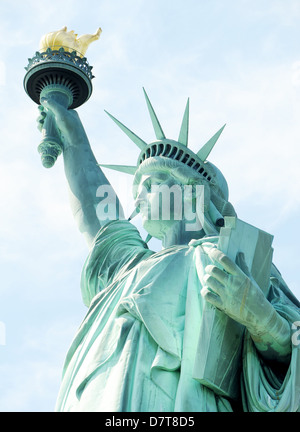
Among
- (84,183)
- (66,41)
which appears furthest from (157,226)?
(66,41)

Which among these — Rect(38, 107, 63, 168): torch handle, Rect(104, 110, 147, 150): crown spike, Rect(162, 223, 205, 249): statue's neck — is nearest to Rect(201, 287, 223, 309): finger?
Rect(162, 223, 205, 249): statue's neck

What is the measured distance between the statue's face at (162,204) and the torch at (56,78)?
1991 millimetres

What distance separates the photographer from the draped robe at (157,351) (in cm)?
978

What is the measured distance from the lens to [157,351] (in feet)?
33.4

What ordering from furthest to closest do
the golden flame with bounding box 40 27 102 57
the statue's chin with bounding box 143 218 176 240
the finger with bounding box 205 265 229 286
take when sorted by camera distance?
the golden flame with bounding box 40 27 102 57 → the statue's chin with bounding box 143 218 176 240 → the finger with bounding box 205 265 229 286

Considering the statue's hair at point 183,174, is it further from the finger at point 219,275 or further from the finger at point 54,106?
the finger at point 219,275

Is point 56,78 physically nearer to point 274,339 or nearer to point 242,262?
point 242,262

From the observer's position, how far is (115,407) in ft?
31.7

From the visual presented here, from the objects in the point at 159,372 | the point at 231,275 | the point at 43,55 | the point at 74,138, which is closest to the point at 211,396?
the point at 159,372

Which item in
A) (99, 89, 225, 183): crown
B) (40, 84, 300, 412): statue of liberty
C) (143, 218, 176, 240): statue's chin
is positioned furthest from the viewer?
(99, 89, 225, 183): crown

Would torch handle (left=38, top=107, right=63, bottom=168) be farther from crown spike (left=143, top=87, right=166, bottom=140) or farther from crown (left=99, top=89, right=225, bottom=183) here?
crown spike (left=143, top=87, right=166, bottom=140)

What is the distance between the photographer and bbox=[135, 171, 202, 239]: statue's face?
11883 mm

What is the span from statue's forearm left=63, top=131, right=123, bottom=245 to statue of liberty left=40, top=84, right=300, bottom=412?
453 mm
